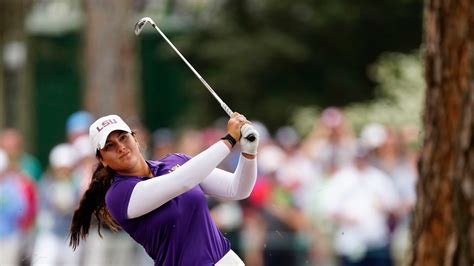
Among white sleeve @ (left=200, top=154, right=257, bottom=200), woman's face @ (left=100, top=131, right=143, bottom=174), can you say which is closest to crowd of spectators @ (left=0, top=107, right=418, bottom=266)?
white sleeve @ (left=200, top=154, right=257, bottom=200)

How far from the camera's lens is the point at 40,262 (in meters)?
14.6

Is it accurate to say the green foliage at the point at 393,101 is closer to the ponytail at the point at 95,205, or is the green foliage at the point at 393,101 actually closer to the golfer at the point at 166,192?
the ponytail at the point at 95,205

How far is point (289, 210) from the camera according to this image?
16719 millimetres

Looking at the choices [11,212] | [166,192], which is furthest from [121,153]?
[11,212]

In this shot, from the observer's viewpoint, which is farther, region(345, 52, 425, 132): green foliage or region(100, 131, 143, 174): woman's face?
region(345, 52, 425, 132): green foliage

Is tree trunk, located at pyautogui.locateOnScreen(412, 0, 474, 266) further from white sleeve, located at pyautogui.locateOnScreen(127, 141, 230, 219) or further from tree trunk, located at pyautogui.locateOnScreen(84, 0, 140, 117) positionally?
tree trunk, located at pyautogui.locateOnScreen(84, 0, 140, 117)

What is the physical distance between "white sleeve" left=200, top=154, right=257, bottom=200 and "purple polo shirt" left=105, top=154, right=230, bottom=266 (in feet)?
0.96

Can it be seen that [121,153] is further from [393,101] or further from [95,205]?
[393,101]

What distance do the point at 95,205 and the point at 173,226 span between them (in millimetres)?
628

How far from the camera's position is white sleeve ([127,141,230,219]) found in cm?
812

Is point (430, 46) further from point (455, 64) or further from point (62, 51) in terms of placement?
point (62, 51)

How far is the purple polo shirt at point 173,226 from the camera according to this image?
8.31m

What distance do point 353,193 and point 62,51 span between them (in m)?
22.2

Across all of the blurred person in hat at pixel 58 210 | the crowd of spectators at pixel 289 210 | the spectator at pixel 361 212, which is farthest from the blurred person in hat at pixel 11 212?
the spectator at pixel 361 212
